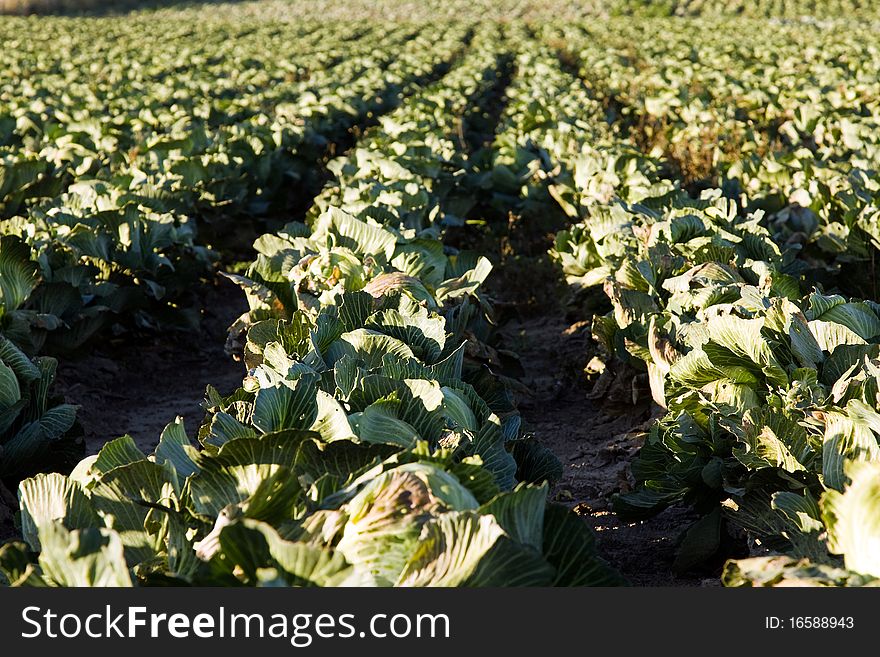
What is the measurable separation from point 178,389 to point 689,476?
11.3 ft

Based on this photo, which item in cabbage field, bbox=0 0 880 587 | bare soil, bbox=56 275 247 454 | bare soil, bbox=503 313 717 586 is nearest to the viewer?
cabbage field, bbox=0 0 880 587

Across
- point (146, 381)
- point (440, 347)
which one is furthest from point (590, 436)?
point (146, 381)

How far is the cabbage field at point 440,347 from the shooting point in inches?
75.9

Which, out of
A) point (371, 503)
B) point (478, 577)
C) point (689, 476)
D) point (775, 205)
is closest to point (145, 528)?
point (371, 503)

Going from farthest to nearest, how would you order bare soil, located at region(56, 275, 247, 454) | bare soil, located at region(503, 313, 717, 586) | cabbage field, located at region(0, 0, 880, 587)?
bare soil, located at region(56, 275, 247, 454) → bare soil, located at region(503, 313, 717, 586) → cabbage field, located at region(0, 0, 880, 587)

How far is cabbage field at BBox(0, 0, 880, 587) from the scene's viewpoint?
1.93 m

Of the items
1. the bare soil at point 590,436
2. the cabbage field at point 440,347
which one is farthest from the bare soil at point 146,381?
the bare soil at point 590,436

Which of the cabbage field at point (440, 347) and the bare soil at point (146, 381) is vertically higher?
the cabbage field at point (440, 347)

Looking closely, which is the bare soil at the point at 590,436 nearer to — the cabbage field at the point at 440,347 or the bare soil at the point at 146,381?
the cabbage field at the point at 440,347

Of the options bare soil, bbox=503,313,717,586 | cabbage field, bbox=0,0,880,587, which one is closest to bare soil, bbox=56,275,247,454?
cabbage field, bbox=0,0,880,587

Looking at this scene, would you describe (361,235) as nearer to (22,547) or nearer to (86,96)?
(22,547)

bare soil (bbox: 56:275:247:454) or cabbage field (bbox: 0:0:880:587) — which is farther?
bare soil (bbox: 56:275:247:454)

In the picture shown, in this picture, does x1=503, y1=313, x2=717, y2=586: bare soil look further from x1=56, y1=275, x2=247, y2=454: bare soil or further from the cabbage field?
x1=56, y1=275, x2=247, y2=454: bare soil

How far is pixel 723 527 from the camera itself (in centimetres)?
320
